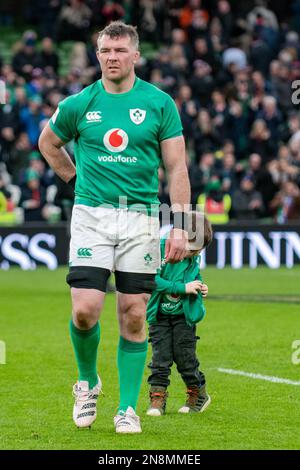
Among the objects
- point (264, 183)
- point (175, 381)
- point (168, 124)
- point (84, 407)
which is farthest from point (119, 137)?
point (264, 183)

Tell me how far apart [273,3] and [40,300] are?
1703 centimetres

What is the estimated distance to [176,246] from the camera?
7.31m

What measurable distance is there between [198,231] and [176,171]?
0.81 metres

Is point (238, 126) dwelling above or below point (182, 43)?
below

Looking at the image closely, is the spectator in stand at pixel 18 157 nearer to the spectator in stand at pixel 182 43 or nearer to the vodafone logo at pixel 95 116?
the spectator in stand at pixel 182 43

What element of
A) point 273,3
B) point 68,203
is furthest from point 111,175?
point 273,3

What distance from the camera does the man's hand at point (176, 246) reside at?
24.0ft

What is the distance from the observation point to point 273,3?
1246 inches

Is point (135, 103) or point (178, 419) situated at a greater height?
point (135, 103)

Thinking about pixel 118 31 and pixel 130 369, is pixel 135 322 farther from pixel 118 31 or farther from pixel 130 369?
pixel 118 31

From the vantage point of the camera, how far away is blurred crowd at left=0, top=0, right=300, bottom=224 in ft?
77.3

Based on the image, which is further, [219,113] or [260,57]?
[260,57]

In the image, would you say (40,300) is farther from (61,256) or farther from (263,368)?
(263,368)

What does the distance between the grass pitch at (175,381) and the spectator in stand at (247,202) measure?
586cm
